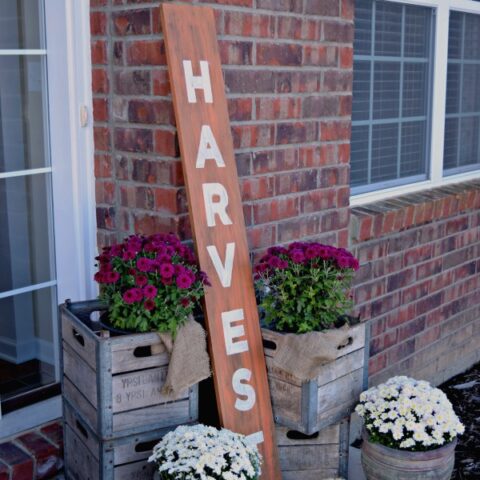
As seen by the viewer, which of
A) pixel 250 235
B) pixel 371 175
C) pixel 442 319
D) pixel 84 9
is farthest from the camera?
pixel 442 319

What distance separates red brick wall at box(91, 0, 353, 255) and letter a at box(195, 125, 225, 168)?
89 mm

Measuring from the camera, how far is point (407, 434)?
2.98 meters

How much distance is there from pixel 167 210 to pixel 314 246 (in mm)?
553

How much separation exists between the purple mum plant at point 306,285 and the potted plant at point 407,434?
38 centimetres

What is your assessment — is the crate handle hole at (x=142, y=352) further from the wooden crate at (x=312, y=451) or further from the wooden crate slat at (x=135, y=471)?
the wooden crate at (x=312, y=451)

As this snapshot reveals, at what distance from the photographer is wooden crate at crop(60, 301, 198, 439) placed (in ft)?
8.42

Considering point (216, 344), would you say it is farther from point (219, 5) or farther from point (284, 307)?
point (219, 5)

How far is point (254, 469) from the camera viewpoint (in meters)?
2.67

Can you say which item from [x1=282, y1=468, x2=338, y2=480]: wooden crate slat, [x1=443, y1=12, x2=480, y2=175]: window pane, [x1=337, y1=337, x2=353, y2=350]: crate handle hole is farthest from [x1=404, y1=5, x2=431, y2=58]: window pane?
[x1=282, y1=468, x2=338, y2=480]: wooden crate slat

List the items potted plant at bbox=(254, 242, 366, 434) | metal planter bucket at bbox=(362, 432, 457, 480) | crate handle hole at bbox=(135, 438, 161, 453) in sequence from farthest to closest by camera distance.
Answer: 1. metal planter bucket at bbox=(362, 432, 457, 480)
2. potted plant at bbox=(254, 242, 366, 434)
3. crate handle hole at bbox=(135, 438, 161, 453)

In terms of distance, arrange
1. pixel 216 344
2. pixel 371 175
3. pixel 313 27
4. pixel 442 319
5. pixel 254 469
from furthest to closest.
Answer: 1. pixel 442 319
2. pixel 371 175
3. pixel 313 27
4. pixel 216 344
5. pixel 254 469

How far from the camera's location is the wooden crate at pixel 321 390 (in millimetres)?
2902

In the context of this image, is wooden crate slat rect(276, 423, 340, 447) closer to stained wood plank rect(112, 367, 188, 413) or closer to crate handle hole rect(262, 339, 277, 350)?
crate handle hole rect(262, 339, 277, 350)

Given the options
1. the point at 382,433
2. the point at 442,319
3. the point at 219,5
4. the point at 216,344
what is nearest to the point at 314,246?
the point at 216,344
